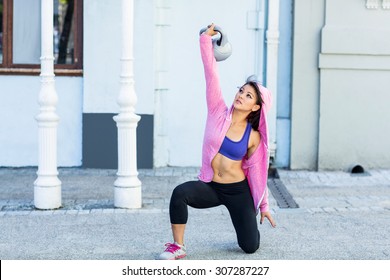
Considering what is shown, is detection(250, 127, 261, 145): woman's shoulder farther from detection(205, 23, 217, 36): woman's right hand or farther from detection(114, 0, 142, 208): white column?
detection(114, 0, 142, 208): white column

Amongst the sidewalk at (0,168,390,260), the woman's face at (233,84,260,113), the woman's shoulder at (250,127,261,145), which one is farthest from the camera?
the sidewalk at (0,168,390,260)

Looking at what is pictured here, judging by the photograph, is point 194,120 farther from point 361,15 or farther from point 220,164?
point 220,164

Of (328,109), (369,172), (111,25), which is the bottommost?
(369,172)

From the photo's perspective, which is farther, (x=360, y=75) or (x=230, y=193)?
(x=360, y=75)

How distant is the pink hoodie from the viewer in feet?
24.8

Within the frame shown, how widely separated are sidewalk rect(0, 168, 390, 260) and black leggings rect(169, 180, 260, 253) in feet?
0.59

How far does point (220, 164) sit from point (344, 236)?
1.63 m

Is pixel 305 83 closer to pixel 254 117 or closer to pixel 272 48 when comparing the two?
pixel 272 48

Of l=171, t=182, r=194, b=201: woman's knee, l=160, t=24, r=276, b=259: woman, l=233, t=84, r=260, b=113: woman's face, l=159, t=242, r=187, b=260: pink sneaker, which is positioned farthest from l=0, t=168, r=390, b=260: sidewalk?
l=233, t=84, r=260, b=113: woman's face

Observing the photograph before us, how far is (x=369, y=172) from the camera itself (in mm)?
12648

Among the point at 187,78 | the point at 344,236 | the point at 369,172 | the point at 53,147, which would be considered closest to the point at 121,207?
the point at 53,147

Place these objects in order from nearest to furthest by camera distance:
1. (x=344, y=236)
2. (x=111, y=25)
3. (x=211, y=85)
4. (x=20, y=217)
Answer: (x=211, y=85)
(x=344, y=236)
(x=20, y=217)
(x=111, y=25)

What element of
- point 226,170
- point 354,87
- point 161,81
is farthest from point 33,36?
point 226,170

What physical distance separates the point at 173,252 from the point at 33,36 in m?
5.92
